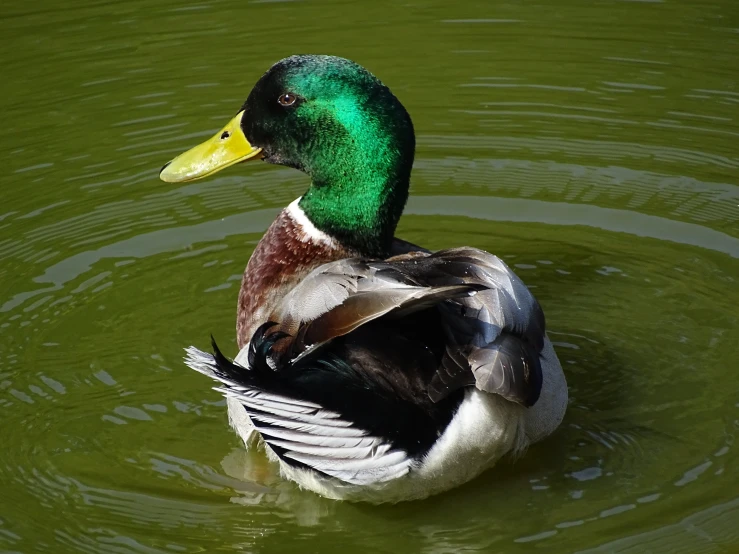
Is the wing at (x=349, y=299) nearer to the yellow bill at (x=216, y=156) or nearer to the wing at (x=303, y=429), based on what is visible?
the wing at (x=303, y=429)

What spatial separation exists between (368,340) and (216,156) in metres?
1.48

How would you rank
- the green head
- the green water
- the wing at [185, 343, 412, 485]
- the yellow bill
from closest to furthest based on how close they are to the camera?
the wing at [185, 343, 412, 485] → the green water → the green head → the yellow bill

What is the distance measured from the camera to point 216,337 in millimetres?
5387

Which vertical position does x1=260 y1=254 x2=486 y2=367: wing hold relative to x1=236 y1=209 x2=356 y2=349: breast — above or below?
above

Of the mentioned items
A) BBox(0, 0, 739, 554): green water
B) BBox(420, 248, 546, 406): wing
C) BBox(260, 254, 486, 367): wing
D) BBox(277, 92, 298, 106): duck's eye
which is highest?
BBox(277, 92, 298, 106): duck's eye

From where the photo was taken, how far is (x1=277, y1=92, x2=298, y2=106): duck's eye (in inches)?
189

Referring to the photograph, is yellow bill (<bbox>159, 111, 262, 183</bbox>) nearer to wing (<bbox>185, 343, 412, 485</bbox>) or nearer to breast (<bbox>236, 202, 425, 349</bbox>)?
breast (<bbox>236, 202, 425, 349</bbox>)

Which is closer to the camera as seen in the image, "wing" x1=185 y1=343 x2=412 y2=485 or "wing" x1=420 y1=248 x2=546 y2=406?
"wing" x1=185 y1=343 x2=412 y2=485

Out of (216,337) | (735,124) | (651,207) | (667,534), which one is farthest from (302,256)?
(735,124)

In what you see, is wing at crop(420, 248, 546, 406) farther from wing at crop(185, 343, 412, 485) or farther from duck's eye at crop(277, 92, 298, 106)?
duck's eye at crop(277, 92, 298, 106)

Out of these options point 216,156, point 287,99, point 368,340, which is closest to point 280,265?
point 216,156

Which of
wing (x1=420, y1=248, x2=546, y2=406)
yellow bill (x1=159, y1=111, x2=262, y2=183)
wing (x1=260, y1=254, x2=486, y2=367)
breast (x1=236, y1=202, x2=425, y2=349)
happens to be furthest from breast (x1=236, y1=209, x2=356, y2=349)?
wing (x1=420, y1=248, x2=546, y2=406)

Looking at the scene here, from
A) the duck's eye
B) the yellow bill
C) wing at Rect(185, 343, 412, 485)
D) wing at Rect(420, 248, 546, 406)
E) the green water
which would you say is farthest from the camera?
the yellow bill

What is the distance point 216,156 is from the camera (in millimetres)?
5082
